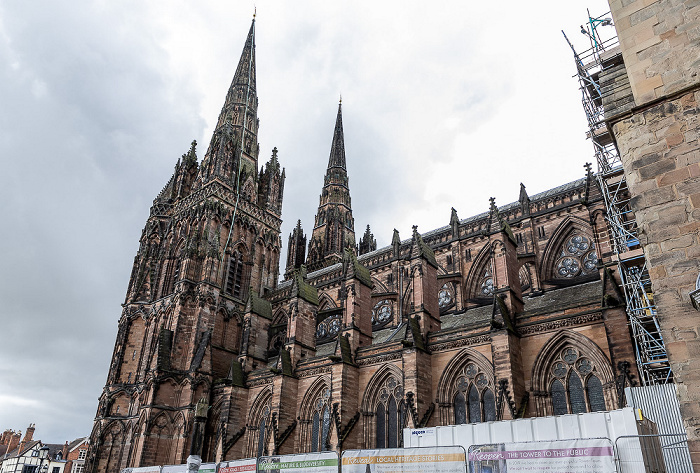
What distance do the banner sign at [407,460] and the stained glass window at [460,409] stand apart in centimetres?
774

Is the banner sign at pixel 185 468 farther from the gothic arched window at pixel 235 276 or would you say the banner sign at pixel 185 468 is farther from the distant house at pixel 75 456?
the distant house at pixel 75 456

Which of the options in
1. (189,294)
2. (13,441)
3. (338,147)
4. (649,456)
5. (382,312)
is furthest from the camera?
(13,441)

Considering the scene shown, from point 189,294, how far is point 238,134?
17.5m

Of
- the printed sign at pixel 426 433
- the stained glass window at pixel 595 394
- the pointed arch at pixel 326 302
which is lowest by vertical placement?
the printed sign at pixel 426 433

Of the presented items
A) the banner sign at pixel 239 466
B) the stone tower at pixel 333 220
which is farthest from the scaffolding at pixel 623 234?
the stone tower at pixel 333 220

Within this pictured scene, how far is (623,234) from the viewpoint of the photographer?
14.0 meters

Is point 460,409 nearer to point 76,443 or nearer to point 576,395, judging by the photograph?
point 576,395

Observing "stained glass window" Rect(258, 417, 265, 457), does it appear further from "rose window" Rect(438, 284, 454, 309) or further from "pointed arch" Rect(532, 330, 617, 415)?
"pointed arch" Rect(532, 330, 617, 415)

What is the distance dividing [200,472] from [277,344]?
49.8 feet

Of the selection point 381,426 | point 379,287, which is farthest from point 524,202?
point 381,426

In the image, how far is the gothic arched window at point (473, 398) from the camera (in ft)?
57.6

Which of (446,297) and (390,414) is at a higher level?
(446,297)

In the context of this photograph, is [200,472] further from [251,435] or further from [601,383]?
[601,383]

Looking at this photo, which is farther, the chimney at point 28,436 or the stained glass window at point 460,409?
the chimney at point 28,436
